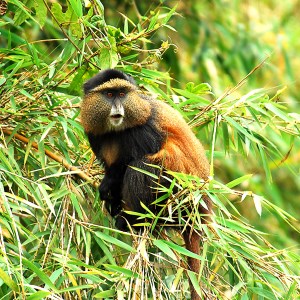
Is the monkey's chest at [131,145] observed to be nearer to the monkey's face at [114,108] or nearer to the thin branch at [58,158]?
the monkey's face at [114,108]

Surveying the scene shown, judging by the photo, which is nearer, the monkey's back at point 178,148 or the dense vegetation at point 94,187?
the dense vegetation at point 94,187

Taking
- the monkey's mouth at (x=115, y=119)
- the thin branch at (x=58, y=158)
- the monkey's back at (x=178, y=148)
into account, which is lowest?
the thin branch at (x=58, y=158)

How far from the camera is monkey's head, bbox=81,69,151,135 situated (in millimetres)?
4488

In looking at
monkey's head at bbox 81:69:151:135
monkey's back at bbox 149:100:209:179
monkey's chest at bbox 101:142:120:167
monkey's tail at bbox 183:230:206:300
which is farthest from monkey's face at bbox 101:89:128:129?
monkey's tail at bbox 183:230:206:300

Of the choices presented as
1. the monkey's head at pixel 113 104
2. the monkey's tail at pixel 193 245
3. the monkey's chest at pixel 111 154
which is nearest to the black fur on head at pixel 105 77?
the monkey's head at pixel 113 104

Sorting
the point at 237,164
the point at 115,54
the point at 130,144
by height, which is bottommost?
the point at 237,164

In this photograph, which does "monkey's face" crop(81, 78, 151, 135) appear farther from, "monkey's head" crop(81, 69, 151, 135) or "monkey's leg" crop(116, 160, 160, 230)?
"monkey's leg" crop(116, 160, 160, 230)

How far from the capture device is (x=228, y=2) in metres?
8.30

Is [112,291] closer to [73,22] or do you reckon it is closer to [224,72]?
[73,22]

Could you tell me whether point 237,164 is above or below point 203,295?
below

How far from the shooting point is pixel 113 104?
4.55 metres

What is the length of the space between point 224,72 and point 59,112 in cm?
332

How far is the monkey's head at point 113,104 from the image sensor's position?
4488 millimetres

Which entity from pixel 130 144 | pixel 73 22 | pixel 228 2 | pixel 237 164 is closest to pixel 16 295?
pixel 130 144
